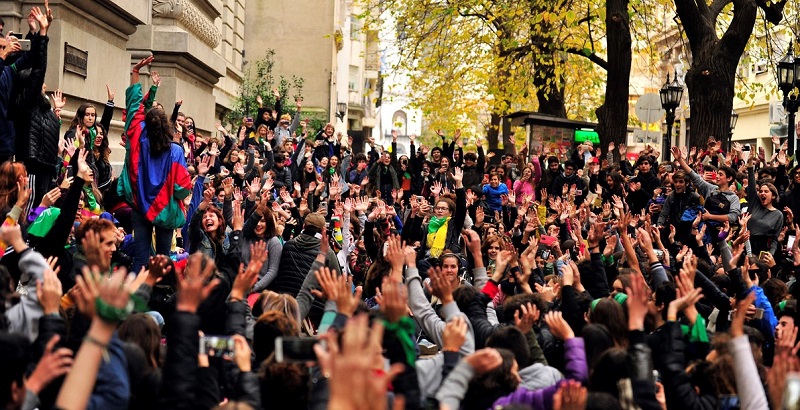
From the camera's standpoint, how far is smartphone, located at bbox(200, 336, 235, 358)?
5047 millimetres

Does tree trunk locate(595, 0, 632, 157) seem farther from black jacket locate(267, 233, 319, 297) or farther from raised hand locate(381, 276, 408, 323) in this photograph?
raised hand locate(381, 276, 408, 323)

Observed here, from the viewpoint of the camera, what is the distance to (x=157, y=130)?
10.0 metres

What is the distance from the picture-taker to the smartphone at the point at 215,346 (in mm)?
5047

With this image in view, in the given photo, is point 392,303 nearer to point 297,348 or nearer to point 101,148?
point 297,348

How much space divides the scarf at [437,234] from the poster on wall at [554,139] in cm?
1339

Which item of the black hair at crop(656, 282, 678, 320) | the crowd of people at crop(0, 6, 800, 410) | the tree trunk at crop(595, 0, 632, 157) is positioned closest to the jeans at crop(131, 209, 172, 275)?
the crowd of people at crop(0, 6, 800, 410)

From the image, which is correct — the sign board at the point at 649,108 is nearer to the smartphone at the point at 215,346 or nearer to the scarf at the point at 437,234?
the scarf at the point at 437,234

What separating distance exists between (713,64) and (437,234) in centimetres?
1096

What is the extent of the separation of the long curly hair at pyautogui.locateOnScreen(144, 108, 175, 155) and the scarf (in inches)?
146

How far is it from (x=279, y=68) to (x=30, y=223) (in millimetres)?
34948

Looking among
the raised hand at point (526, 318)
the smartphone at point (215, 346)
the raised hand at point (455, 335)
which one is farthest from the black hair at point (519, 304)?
the smartphone at point (215, 346)

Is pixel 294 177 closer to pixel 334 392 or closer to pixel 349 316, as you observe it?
pixel 349 316

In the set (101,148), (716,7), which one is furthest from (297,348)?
(716,7)

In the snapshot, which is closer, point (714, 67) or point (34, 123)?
point (34, 123)
